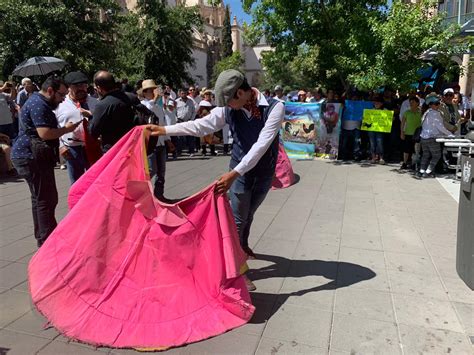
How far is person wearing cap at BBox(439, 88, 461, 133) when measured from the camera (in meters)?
9.16

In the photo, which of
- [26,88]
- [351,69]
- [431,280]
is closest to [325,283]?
[431,280]

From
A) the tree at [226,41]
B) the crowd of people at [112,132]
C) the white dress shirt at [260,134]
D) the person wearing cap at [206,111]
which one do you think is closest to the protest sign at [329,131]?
the person wearing cap at [206,111]

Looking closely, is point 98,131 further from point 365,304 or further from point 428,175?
point 428,175

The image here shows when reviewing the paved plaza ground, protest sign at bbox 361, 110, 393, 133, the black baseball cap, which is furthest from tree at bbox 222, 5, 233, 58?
the black baseball cap

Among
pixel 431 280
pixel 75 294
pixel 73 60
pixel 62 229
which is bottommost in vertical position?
pixel 431 280

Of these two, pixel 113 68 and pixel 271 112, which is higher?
pixel 113 68

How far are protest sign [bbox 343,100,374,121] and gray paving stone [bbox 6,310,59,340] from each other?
9408mm

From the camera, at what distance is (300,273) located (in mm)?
4180

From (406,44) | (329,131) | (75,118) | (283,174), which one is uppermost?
(406,44)

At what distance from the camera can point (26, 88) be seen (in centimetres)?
1082

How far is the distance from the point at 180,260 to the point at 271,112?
1.38 meters

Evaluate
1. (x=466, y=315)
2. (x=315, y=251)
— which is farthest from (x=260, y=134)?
(x=466, y=315)

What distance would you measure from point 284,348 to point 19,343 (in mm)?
1838

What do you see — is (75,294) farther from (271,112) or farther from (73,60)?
(73,60)
